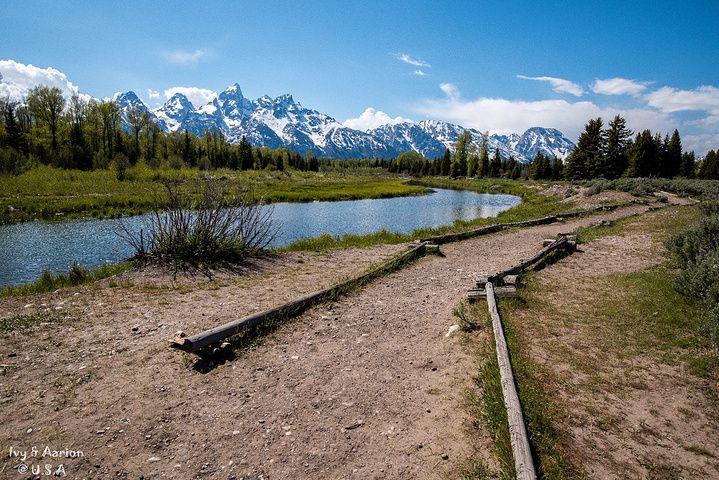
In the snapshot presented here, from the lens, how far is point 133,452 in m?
5.32

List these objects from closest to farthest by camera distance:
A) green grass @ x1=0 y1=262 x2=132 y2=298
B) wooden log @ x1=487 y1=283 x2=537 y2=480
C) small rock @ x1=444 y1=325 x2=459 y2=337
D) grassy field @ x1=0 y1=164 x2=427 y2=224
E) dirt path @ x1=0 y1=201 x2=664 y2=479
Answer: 1. wooden log @ x1=487 y1=283 x2=537 y2=480
2. dirt path @ x1=0 y1=201 x2=664 y2=479
3. small rock @ x1=444 y1=325 x2=459 y2=337
4. green grass @ x1=0 y1=262 x2=132 y2=298
5. grassy field @ x1=0 y1=164 x2=427 y2=224

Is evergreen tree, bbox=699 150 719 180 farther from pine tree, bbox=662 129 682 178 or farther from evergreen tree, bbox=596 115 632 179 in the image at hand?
evergreen tree, bbox=596 115 632 179

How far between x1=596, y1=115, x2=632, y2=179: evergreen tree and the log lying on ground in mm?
70585

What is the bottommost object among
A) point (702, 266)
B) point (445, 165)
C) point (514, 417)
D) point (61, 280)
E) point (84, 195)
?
point (61, 280)

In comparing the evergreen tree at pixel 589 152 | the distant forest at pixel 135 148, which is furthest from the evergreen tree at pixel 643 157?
the evergreen tree at pixel 589 152

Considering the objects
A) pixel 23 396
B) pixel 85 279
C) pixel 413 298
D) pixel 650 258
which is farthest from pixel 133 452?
pixel 650 258

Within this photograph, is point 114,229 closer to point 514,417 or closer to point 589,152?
point 514,417

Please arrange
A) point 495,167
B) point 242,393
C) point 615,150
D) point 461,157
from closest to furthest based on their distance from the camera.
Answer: point 242,393 < point 615,150 < point 495,167 < point 461,157

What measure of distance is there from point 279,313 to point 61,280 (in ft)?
30.3

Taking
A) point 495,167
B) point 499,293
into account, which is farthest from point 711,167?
point 499,293

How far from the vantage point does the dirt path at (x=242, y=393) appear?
5.25m

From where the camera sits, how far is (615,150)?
68.2 meters

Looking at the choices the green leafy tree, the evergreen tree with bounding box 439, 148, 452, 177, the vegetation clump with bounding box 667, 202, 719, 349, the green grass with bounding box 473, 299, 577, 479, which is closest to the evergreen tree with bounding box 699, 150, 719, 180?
the evergreen tree with bounding box 439, 148, 452, 177

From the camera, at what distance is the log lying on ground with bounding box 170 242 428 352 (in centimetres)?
775
